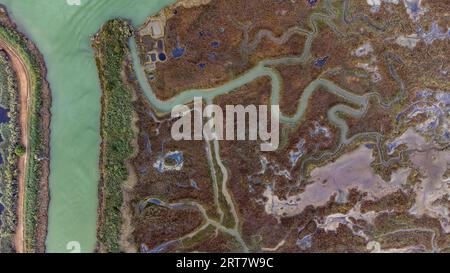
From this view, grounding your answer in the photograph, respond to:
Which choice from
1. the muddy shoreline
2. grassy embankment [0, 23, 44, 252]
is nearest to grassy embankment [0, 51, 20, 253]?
grassy embankment [0, 23, 44, 252]

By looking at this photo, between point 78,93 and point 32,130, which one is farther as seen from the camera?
point 78,93

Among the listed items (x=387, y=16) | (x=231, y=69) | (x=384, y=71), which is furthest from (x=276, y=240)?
(x=387, y=16)

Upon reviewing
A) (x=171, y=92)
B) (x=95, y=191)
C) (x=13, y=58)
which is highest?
(x=13, y=58)

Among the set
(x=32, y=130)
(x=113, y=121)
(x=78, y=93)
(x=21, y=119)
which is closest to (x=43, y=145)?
(x=32, y=130)

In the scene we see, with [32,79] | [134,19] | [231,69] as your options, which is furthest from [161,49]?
[32,79]

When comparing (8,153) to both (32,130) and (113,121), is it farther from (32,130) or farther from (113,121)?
(113,121)

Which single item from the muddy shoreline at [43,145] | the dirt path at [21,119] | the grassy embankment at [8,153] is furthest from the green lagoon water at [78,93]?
the grassy embankment at [8,153]
